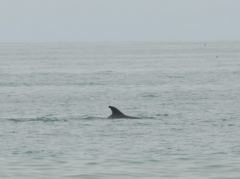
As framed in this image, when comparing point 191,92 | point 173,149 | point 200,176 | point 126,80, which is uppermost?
point 126,80

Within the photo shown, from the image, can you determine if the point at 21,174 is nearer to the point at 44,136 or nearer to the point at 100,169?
the point at 100,169

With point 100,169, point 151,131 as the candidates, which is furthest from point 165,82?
point 100,169

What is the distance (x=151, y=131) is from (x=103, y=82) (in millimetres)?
30266

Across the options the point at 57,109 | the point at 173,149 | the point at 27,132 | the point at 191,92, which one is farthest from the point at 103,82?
the point at 173,149

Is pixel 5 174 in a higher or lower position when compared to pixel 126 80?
lower

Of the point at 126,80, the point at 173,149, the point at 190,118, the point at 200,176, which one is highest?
the point at 126,80

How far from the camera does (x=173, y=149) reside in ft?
73.8

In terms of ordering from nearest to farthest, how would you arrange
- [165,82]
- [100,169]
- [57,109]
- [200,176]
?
[200,176] < [100,169] < [57,109] < [165,82]

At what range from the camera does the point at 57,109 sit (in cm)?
3716

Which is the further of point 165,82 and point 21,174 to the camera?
point 165,82

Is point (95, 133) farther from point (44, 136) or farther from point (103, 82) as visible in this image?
point (103, 82)

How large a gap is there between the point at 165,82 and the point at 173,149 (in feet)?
109

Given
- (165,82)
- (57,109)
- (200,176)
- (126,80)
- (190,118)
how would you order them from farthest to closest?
(126,80)
(165,82)
(57,109)
(190,118)
(200,176)

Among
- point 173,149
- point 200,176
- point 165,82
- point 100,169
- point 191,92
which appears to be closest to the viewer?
point 200,176
